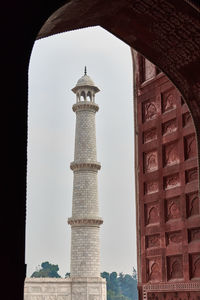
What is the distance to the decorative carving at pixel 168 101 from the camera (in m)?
6.72

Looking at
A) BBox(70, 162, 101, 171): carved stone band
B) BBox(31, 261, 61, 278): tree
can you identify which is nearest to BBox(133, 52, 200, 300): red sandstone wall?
BBox(70, 162, 101, 171): carved stone band

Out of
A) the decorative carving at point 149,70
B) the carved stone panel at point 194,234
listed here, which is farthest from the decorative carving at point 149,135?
the carved stone panel at point 194,234

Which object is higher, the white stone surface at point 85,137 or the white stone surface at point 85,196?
the white stone surface at point 85,137

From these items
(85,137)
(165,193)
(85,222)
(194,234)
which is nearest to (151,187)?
(165,193)

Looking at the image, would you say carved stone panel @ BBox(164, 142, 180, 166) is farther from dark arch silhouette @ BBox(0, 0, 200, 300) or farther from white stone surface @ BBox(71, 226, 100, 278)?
white stone surface @ BBox(71, 226, 100, 278)

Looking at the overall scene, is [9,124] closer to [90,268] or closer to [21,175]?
[21,175]

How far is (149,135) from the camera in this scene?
7031 mm

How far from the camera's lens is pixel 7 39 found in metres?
3.02

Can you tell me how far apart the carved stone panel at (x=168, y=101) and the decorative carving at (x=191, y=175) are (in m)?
0.93

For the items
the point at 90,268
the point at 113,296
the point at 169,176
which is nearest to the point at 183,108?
the point at 169,176

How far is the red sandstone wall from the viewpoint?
20.2 feet

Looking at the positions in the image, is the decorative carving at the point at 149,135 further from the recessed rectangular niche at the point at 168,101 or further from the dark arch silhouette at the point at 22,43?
the dark arch silhouette at the point at 22,43

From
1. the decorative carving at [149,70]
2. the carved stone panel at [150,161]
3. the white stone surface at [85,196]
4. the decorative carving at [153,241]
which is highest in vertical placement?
the white stone surface at [85,196]

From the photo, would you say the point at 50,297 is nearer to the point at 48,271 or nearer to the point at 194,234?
the point at 194,234
